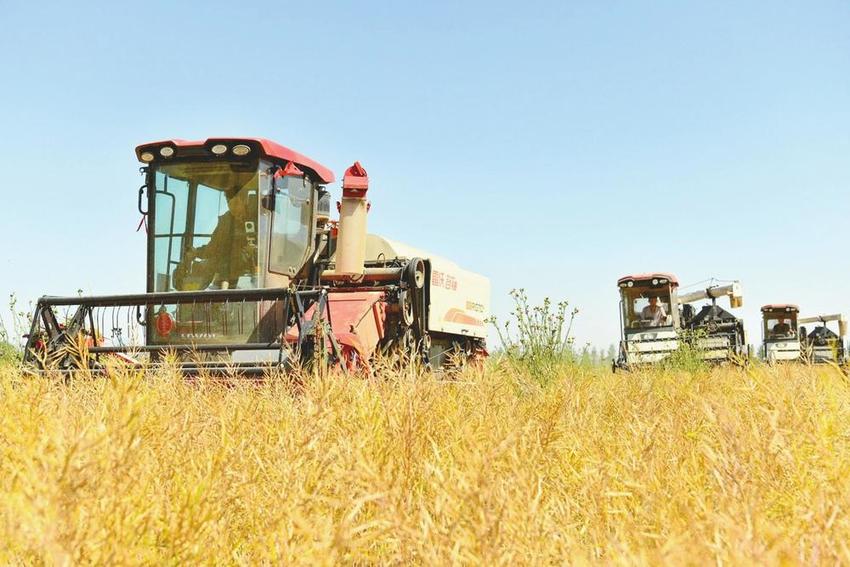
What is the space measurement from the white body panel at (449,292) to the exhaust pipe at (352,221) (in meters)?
1.41

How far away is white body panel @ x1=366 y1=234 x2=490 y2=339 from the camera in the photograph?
885 cm

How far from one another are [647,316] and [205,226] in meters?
11.8

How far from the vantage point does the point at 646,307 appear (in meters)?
16.4

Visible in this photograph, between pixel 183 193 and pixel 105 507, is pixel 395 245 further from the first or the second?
pixel 105 507

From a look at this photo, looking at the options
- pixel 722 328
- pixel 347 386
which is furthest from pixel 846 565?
pixel 722 328

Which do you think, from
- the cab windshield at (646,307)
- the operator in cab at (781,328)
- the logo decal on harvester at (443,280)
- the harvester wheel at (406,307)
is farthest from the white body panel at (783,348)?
the harvester wheel at (406,307)

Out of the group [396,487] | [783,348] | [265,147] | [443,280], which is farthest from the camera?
[783,348]

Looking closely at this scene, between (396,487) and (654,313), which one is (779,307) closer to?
(654,313)

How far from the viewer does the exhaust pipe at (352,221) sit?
7055mm

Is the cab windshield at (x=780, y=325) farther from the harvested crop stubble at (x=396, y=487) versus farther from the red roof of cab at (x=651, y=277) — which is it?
the harvested crop stubble at (x=396, y=487)

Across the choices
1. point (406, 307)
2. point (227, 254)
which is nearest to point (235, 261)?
point (227, 254)

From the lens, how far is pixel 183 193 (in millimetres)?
7129

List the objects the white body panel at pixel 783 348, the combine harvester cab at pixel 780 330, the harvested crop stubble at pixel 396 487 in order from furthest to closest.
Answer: the combine harvester cab at pixel 780 330
the white body panel at pixel 783 348
the harvested crop stubble at pixel 396 487

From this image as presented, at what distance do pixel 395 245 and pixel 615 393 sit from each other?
458cm
